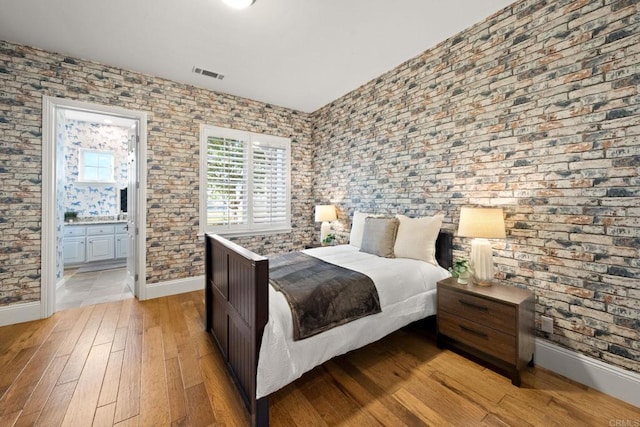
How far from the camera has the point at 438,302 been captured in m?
2.45

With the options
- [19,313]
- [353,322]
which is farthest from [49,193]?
[353,322]

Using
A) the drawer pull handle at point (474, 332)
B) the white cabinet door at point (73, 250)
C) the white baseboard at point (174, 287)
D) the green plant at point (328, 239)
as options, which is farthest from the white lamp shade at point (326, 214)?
the white cabinet door at point (73, 250)

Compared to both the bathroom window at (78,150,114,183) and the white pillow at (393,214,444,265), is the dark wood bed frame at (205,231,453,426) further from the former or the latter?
the bathroom window at (78,150,114,183)

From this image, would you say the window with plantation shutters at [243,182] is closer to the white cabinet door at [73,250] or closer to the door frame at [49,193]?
the door frame at [49,193]

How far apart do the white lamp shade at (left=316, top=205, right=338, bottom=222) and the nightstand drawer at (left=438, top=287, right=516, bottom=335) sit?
219 centimetres

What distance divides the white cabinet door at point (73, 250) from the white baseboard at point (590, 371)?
7.05m

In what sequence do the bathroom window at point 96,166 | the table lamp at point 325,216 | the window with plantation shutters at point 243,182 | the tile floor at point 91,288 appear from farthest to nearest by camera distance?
the bathroom window at point 96,166
the table lamp at point 325,216
the window with plantation shutters at point 243,182
the tile floor at point 91,288

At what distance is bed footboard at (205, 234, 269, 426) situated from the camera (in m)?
1.54

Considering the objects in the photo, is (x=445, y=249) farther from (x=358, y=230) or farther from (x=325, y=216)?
(x=325, y=216)

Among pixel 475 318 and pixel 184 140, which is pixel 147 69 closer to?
pixel 184 140

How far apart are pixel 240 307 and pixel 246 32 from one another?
2.65 m

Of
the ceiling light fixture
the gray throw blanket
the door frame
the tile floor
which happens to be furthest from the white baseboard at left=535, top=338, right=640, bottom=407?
the door frame

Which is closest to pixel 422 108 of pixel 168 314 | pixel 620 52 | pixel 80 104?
pixel 620 52

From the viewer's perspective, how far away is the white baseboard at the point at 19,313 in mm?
2855
